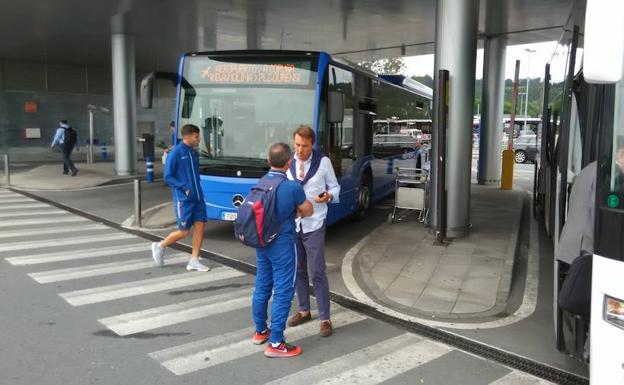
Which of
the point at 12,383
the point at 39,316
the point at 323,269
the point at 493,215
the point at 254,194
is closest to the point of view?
the point at 12,383

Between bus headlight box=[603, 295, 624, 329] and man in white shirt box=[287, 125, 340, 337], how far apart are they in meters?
2.54

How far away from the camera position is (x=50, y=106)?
28547 mm

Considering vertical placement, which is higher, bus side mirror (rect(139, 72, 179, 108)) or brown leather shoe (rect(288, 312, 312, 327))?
bus side mirror (rect(139, 72, 179, 108))

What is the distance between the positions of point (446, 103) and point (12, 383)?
7043 mm

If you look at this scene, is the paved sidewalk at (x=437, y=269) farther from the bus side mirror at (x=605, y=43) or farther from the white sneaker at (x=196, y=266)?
the bus side mirror at (x=605, y=43)

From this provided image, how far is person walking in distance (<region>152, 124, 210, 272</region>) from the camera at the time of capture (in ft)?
23.1

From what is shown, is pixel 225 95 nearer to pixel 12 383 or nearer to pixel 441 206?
pixel 441 206

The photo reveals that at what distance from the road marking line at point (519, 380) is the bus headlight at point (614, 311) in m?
1.50

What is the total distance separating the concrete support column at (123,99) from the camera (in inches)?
749

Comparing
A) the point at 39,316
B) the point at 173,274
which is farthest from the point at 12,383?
the point at 173,274

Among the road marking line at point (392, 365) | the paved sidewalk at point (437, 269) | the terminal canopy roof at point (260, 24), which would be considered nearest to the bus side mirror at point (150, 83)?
the paved sidewalk at point (437, 269)

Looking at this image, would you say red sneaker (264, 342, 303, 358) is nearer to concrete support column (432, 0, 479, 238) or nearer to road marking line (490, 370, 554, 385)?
road marking line (490, 370, 554, 385)

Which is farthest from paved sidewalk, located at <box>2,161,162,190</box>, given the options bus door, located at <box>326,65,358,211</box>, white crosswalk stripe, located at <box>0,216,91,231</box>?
bus door, located at <box>326,65,358,211</box>

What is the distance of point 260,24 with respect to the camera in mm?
17656
